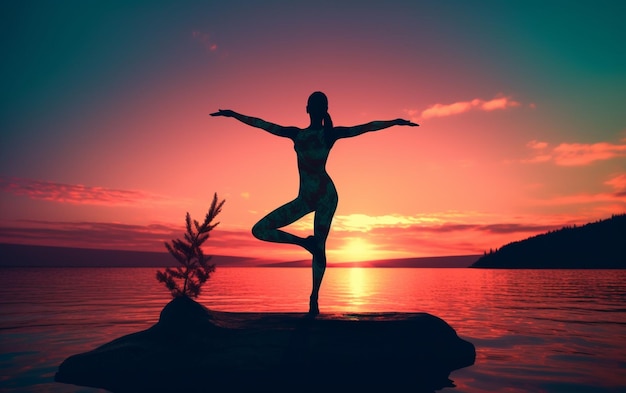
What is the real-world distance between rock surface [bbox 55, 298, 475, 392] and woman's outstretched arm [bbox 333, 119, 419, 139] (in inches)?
145

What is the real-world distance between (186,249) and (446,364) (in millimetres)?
6824

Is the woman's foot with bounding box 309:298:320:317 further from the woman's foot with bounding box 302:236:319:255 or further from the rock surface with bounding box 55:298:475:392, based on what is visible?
the woman's foot with bounding box 302:236:319:255

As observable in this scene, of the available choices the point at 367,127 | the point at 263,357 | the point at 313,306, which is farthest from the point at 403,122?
the point at 263,357

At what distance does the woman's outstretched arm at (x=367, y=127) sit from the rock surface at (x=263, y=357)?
368 cm

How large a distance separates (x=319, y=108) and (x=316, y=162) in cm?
113

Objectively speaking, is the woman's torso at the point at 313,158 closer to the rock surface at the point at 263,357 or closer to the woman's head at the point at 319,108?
the woman's head at the point at 319,108

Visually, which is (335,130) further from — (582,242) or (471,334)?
(582,242)

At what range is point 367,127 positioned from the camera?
27.4 feet

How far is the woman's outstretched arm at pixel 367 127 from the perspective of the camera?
8219 mm

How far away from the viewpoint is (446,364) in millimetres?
8094

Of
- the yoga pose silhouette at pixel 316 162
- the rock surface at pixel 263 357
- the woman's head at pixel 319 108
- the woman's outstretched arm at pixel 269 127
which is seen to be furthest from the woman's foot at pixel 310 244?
the woman's head at pixel 319 108

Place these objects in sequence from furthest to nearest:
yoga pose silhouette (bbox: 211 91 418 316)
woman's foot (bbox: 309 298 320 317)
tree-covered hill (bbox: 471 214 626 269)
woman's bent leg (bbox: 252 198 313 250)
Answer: tree-covered hill (bbox: 471 214 626 269) < woman's foot (bbox: 309 298 320 317) < yoga pose silhouette (bbox: 211 91 418 316) < woman's bent leg (bbox: 252 198 313 250)

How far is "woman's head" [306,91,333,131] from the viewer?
8.51 m

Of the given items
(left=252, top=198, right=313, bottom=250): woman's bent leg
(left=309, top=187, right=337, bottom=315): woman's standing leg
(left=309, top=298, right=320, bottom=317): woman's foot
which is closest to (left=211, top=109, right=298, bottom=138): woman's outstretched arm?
(left=252, top=198, right=313, bottom=250): woman's bent leg
